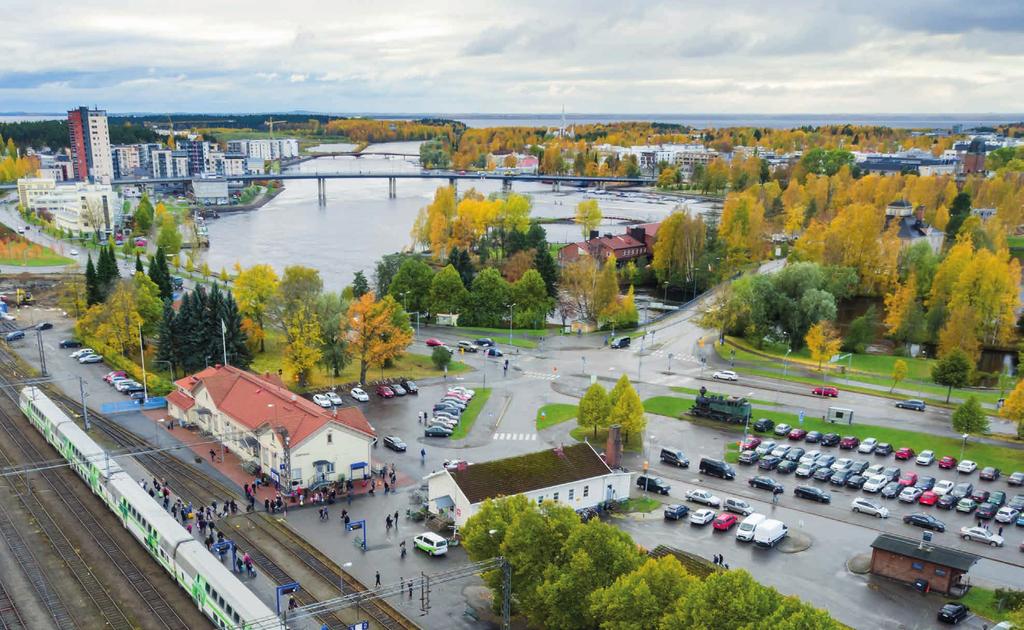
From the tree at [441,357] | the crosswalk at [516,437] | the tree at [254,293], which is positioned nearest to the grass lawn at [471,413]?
the crosswalk at [516,437]

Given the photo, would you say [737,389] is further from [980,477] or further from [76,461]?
[76,461]

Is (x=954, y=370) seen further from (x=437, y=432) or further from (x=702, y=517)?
(x=437, y=432)

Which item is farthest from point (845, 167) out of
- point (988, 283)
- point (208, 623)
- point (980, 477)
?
point (208, 623)

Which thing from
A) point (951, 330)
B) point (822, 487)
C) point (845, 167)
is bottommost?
point (822, 487)

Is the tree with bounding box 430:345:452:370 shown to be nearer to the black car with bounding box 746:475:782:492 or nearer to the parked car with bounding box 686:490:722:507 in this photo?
the parked car with bounding box 686:490:722:507

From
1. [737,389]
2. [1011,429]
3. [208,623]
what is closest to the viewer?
A: [208,623]

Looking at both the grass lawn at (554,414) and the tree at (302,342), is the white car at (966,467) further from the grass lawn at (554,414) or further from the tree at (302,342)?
the tree at (302,342)
